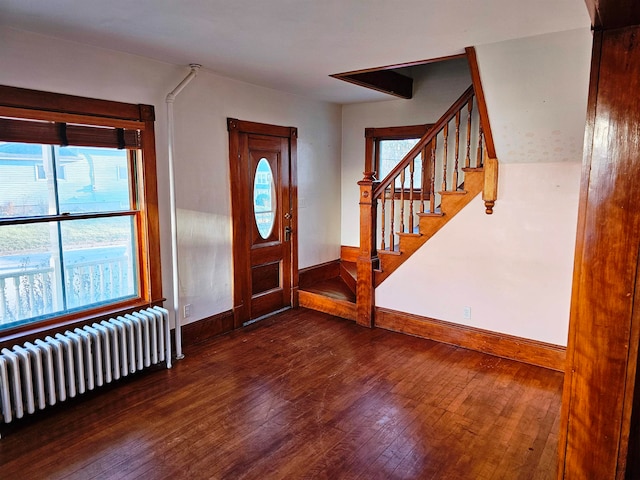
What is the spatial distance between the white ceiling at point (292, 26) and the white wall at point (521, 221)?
25cm

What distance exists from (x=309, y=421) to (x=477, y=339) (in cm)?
189

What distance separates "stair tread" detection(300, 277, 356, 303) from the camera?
511cm

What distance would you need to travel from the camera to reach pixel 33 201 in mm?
3012

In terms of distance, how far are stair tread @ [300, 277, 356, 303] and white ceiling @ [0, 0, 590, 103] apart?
2.55 metres

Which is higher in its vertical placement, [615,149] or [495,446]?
[615,149]

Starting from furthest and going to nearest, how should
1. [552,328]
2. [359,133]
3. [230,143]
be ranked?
[359,133] < [230,143] < [552,328]

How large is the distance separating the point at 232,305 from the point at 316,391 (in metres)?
1.58

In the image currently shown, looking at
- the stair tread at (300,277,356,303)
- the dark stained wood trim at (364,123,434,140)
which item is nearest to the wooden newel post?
the stair tread at (300,277,356,303)

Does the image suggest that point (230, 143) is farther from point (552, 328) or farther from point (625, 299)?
point (625, 299)

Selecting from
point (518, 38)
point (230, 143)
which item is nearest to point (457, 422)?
point (518, 38)

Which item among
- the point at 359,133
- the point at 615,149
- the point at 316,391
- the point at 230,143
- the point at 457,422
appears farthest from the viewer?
the point at 359,133

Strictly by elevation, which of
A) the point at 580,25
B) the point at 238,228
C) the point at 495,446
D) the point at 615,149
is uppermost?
the point at 580,25

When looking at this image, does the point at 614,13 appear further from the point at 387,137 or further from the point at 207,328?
the point at 387,137

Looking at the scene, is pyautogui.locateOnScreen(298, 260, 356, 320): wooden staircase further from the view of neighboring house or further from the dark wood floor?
the view of neighboring house
